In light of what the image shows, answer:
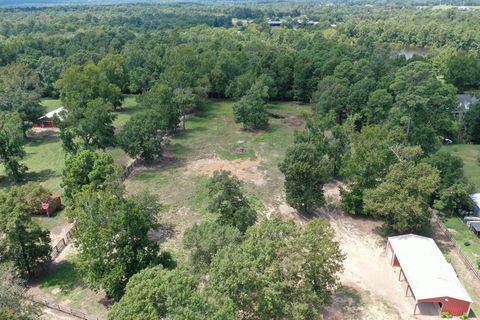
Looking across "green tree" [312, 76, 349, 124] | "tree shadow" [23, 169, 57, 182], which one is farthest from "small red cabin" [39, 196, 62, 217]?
"green tree" [312, 76, 349, 124]

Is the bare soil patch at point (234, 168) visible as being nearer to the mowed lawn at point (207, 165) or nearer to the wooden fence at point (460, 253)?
the mowed lawn at point (207, 165)

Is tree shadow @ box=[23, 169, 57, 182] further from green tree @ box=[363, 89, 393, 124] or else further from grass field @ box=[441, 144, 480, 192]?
grass field @ box=[441, 144, 480, 192]

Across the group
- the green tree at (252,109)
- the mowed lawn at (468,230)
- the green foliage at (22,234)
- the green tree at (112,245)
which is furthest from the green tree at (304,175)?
the green tree at (252,109)

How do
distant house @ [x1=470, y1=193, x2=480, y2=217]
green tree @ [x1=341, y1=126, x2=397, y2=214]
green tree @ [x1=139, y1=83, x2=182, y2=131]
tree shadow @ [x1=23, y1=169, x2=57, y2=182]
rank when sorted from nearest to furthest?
green tree @ [x1=341, y1=126, x2=397, y2=214]
distant house @ [x1=470, y1=193, x2=480, y2=217]
tree shadow @ [x1=23, y1=169, x2=57, y2=182]
green tree @ [x1=139, y1=83, x2=182, y2=131]

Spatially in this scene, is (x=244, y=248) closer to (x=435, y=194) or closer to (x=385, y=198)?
(x=385, y=198)

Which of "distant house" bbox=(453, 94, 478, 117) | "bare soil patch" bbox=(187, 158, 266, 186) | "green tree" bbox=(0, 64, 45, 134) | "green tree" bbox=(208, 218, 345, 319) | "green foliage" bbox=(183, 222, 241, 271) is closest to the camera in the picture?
"green tree" bbox=(208, 218, 345, 319)

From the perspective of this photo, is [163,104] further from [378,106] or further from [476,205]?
[476,205]
